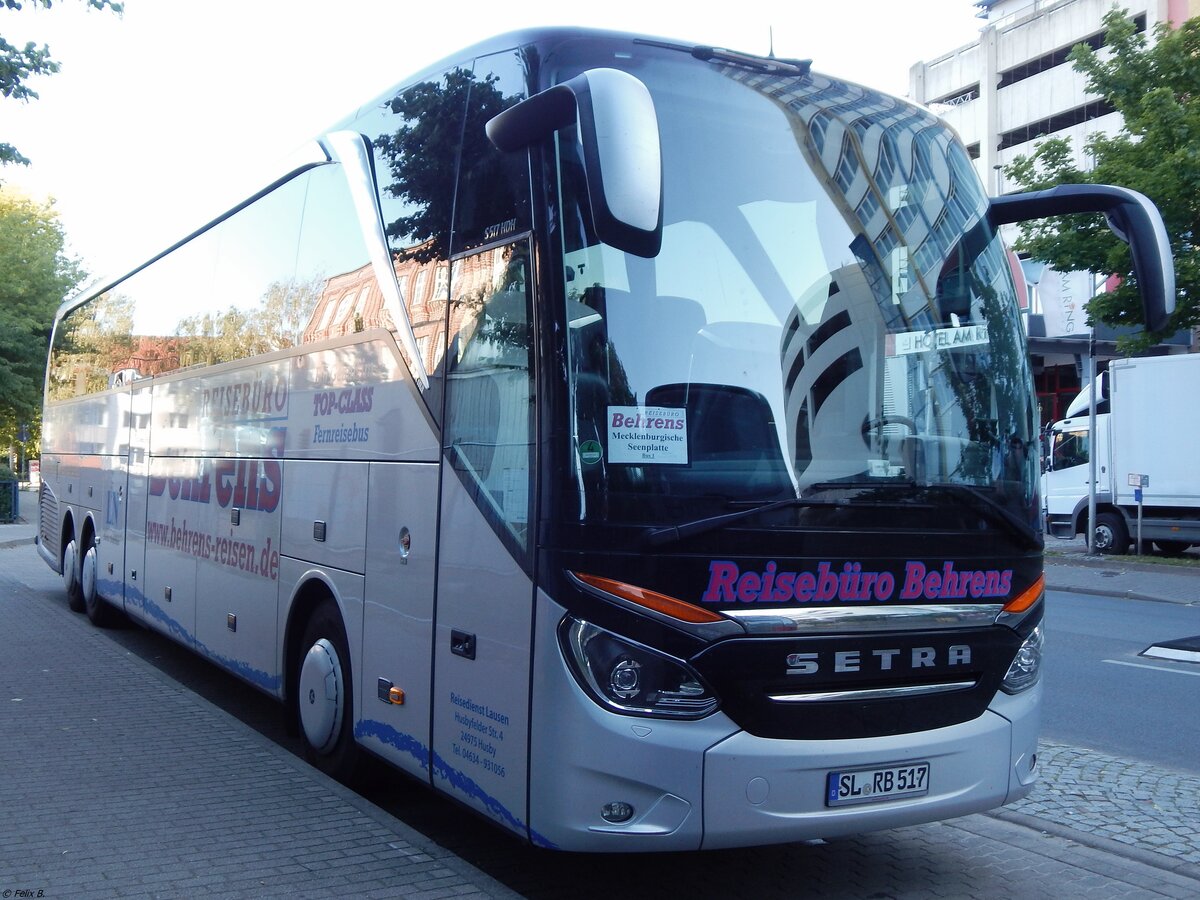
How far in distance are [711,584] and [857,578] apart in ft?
2.07

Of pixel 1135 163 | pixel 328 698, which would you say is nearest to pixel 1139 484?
pixel 1135 163

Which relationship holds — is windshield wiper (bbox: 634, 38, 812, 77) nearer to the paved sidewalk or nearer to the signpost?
the paved sidewalk

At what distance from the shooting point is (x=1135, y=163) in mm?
22766

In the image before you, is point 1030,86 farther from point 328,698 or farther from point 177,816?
point 177,816

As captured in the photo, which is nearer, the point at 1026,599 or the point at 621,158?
the point at 621,158

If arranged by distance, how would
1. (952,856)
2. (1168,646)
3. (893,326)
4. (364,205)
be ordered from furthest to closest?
(1168,646) < (364,205) < (952,856) < (893,326)

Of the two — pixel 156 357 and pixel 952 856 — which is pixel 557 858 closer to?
pixel 952 856

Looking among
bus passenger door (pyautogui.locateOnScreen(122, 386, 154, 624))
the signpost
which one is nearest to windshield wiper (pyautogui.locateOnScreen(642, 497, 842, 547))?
bus passenger door (pyautogui.locateOnScreen(122, 386, 154, 624))

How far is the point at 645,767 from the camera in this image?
4340 millimetres

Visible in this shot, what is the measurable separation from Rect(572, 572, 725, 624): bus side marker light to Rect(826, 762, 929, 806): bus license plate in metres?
0.79

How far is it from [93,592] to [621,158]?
35.2ft

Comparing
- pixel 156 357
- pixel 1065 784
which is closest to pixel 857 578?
pixel 1065 784

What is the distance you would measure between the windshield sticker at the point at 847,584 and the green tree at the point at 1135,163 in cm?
1874

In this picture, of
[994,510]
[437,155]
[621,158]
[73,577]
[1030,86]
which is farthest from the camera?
[1030,86]
